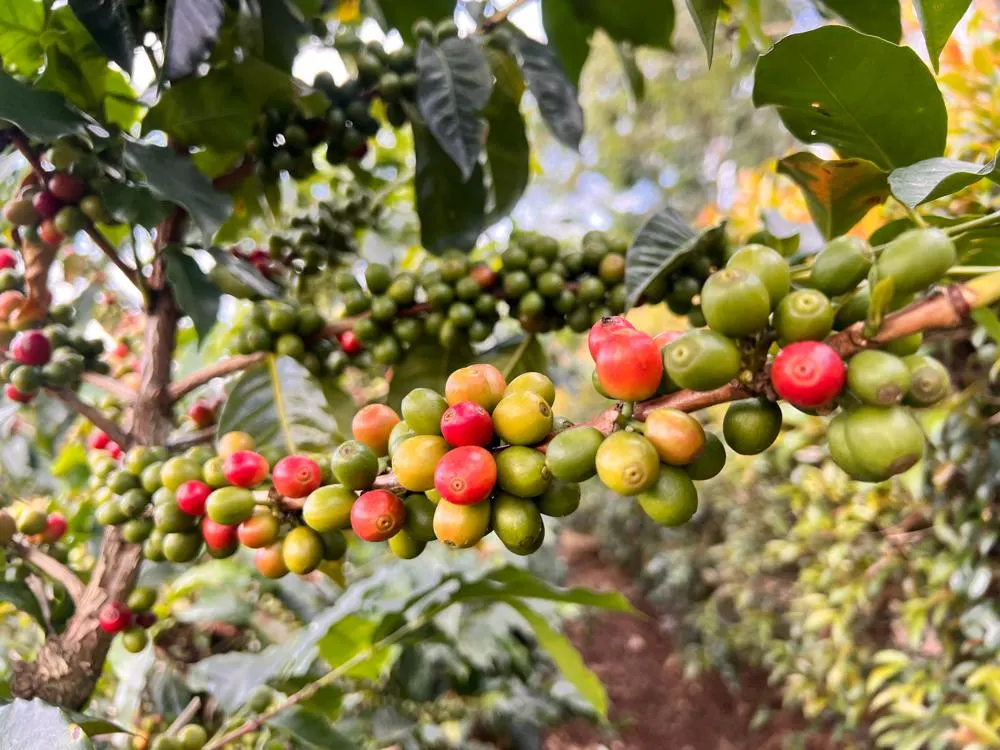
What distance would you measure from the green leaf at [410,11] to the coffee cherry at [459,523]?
0.84 m

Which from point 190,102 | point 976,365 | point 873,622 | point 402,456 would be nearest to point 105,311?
point 190,102

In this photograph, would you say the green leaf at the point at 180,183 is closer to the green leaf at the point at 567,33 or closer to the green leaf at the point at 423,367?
the green leaf at the point at 423,367

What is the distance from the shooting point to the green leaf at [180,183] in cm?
72

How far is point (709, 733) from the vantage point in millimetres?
4090

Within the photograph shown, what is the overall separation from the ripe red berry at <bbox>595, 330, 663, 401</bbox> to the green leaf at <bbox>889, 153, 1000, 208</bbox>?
0.22m

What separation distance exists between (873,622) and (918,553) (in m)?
0.73

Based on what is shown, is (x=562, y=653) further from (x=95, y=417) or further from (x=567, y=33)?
(x=567, y=33)

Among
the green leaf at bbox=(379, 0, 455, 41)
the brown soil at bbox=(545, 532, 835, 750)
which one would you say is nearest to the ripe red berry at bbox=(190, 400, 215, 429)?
the green leaf at bbox=(379, 0, 455, 41)

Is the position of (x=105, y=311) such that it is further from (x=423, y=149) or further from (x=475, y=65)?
(x=475, y=65)

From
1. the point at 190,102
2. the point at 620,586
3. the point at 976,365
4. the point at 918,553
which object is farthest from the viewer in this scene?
the point at 620,586

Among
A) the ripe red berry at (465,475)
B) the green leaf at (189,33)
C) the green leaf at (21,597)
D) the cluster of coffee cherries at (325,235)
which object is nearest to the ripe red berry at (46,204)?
the green leaf at (189,33)

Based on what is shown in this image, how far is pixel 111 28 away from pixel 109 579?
658 millimetres

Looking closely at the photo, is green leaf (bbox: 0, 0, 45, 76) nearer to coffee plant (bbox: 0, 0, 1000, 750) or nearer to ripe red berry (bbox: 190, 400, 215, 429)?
coffee plant (bbox: 0, 0, 1000, 750)

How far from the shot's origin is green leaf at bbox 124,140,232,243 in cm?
72
